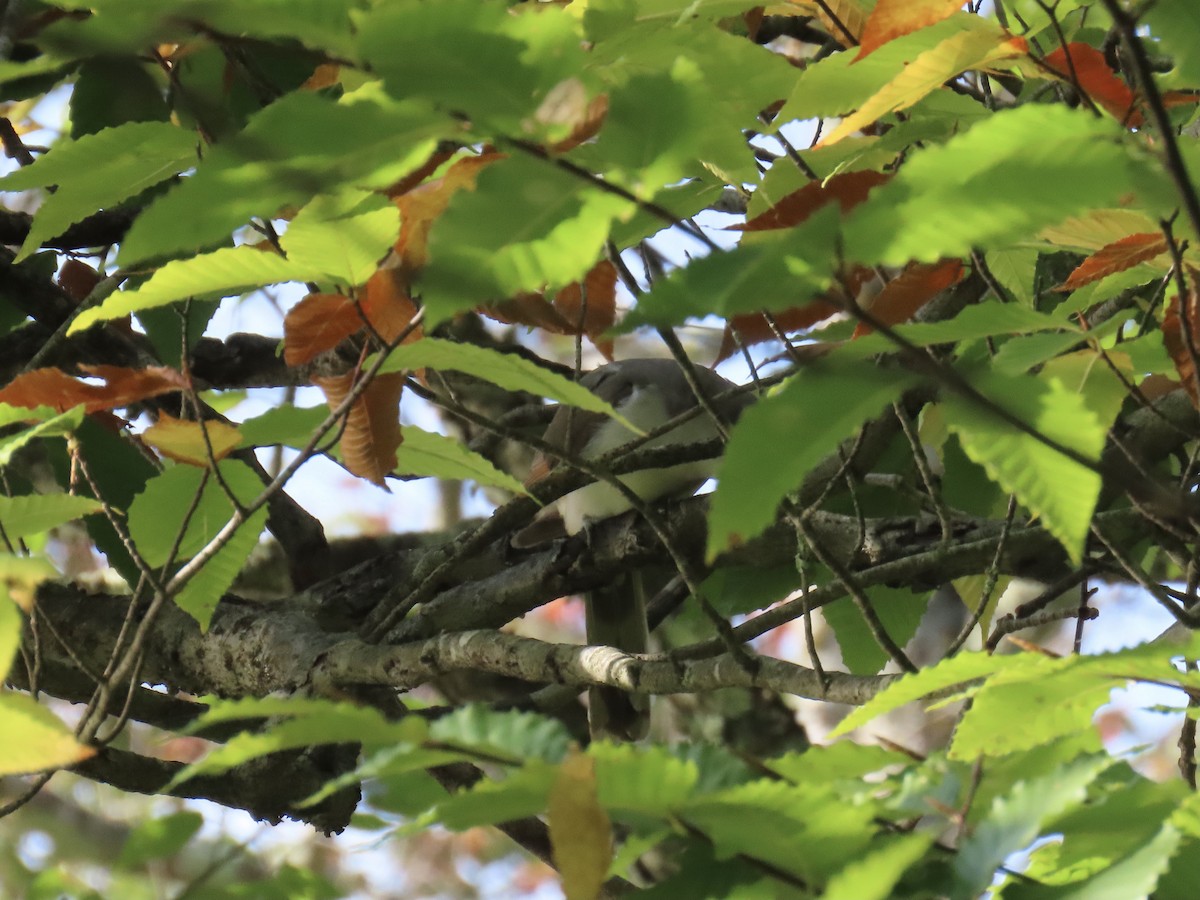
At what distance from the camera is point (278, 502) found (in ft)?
9.00

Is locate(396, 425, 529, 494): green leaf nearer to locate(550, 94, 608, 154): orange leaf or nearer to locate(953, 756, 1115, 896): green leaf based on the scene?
locate(550, 94, 608, 154): orange leaf

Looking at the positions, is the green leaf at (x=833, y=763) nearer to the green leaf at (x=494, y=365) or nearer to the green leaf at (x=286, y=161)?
the green leaf at (x=494, y=365)

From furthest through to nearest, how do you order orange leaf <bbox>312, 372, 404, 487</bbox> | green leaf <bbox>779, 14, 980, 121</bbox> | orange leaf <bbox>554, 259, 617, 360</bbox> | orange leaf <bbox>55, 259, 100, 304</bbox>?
orange leaf <bbox>55, 259, 100, 304</bbox>
orange leaf <bbox>554, 259, 617, 360</bbox>
orange leaf <bbox>312, 372, 404, 487</bbox>
green leaf <bbox>779, 14, 980, 121</bbox>

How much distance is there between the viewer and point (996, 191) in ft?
2.15

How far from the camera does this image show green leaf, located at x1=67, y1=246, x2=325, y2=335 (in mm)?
1037

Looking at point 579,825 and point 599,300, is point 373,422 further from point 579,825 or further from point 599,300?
point 579,825

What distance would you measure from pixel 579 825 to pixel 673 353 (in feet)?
2.56

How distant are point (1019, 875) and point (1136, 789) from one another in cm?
9

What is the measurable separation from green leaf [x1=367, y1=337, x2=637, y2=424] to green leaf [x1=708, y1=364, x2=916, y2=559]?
13.8 inches

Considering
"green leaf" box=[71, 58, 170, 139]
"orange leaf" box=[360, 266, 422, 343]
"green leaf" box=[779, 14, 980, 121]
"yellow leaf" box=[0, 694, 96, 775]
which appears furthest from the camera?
"green leaf" box=[71, 58, 170, 139]

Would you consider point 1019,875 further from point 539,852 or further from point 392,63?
point 539,852

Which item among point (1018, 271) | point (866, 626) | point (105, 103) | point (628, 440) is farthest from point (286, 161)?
point (628, 440)

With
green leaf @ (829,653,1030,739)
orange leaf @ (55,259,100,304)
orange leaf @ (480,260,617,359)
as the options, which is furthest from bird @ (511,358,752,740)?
green leaf @ (829,653,1030,739)

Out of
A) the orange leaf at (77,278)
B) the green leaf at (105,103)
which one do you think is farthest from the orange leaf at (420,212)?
the orange leaf at (77,278)
